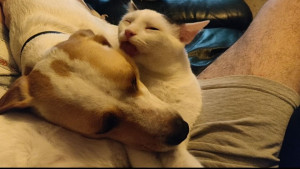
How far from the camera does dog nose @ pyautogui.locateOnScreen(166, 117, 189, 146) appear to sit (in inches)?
32.1

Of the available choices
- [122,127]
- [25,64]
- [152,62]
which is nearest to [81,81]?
[122,127]

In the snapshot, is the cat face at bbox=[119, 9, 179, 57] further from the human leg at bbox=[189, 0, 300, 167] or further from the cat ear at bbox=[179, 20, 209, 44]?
the human leg at bbox=[189, 0, 300, 167]

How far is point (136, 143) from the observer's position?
2.67 ft

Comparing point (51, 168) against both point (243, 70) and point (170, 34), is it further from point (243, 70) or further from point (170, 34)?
point (243, 70)

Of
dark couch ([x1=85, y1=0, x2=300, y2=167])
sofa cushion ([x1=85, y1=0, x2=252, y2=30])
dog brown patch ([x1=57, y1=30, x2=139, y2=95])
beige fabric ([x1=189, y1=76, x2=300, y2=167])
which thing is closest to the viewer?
beige fabric ([x1=189, y1=76, x2=300, y2=167])

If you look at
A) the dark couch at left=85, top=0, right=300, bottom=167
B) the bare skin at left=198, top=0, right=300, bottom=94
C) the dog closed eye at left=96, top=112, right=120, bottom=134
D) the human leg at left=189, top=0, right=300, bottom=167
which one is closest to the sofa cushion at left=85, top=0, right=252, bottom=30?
the dark couch at left=85, top=0, right=300, bottom=167

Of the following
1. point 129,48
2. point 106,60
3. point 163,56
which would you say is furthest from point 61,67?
point 163,56

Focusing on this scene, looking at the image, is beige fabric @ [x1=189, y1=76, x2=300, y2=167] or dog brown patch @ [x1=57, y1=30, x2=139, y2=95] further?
dog brown patch @ [x1=57, y1=30, x2=139, y2=95]

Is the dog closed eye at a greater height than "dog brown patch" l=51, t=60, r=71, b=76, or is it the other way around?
"dog brown patch" l=51, t=60, r=71, b=76

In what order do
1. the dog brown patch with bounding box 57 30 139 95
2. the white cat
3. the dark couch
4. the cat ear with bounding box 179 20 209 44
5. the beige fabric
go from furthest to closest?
the dark couch < the cat ear with bounding box 179 20 209 44 < the white cat < the dog brown patch with bounding box 57 30 139 95 < the beige fabric

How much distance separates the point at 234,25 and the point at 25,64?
192 centimetres

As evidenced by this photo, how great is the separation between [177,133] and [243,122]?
206 mm

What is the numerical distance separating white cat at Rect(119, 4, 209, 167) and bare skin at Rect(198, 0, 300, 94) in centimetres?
30

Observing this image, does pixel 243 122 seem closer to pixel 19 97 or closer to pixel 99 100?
pixel 99 100
